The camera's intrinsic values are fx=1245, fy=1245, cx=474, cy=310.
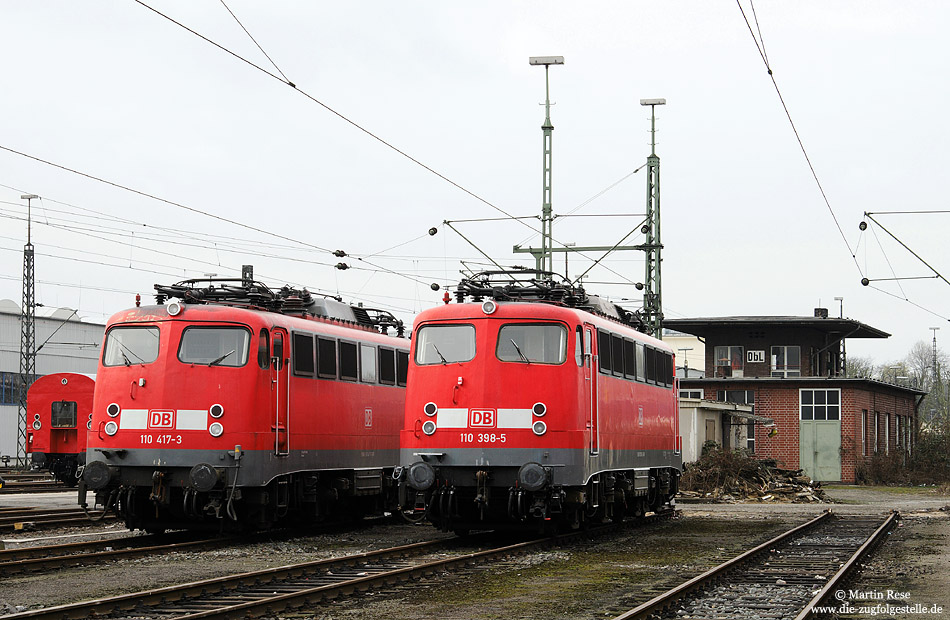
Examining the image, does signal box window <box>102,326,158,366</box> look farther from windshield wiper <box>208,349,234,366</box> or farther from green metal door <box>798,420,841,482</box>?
green metal door <box>798,420,841,482</box>

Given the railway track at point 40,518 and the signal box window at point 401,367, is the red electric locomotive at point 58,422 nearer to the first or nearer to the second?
the railway track at point 40,518

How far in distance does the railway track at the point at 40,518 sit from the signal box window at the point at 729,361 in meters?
34.4

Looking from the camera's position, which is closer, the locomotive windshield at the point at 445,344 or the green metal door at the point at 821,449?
the locomotive windshield at the point at 445,344

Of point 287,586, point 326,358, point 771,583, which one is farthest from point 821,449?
point 287,586

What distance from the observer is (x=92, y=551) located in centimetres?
1645

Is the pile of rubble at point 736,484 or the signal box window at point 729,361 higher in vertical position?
the signal box window at point 729,361

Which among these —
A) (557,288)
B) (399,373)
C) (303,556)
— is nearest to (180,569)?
(303,556)

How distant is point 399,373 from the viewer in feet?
75.6

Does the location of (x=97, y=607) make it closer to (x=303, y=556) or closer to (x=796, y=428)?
(x=303, y=556)

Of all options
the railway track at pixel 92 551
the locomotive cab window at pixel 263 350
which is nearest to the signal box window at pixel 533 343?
the locomotive cab window at pixel 263 350

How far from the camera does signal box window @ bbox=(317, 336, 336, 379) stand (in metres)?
19.5

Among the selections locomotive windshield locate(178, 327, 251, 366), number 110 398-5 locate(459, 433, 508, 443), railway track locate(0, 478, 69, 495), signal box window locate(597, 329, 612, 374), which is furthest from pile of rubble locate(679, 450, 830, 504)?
locomotive windshield locate(178, 327, 251, 366)

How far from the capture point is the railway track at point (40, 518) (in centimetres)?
Result: 2038

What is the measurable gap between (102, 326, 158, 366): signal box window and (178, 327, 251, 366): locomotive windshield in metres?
0.43
